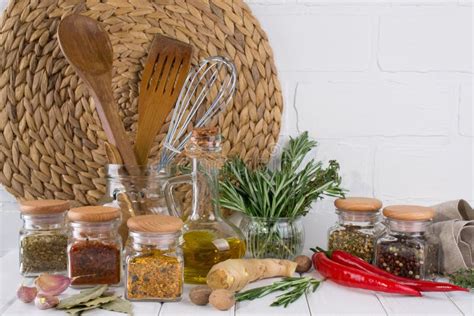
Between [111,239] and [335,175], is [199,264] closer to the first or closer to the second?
[111,239]

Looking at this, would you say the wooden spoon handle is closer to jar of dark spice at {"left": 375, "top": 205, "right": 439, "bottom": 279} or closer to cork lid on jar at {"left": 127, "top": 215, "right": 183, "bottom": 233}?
cork lid on jar at {"left": 127, "top": 215, "right": 183, "bottom": 233}

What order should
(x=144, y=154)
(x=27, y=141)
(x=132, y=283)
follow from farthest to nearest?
(x=27, y=141), (x=144, y=154), (x=132, y=283)

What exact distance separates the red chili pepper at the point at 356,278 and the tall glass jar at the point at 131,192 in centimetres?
25

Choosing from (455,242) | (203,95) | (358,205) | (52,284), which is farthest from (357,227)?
(52,284)

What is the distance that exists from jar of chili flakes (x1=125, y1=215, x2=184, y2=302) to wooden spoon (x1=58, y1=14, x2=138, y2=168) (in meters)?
0.17

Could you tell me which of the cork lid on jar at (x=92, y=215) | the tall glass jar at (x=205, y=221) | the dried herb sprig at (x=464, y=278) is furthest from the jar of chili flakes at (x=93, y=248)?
the dried herb sprig at (x=464, y=278)

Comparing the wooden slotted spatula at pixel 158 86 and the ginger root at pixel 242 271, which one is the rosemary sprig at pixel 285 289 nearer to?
the ginger root at pixel 242 271

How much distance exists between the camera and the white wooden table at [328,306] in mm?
938

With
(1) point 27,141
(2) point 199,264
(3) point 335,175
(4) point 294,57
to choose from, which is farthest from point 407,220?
(1) point 27,141

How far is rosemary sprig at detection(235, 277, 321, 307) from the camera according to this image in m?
0.98

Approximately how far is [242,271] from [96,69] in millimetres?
370

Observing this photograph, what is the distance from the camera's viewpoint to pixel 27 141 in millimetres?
1273

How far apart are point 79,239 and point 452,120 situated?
70 cm

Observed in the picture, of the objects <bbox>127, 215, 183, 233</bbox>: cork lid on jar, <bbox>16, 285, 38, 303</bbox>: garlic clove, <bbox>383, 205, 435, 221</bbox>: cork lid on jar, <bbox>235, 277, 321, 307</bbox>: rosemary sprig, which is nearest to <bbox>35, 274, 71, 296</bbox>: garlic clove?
<bbox>16, 285, 38, 303</bbox>: garlic clove
